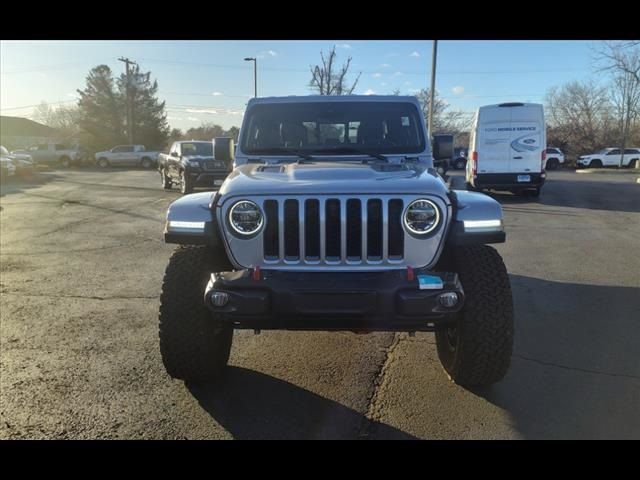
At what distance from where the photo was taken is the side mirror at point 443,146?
15.1 feet

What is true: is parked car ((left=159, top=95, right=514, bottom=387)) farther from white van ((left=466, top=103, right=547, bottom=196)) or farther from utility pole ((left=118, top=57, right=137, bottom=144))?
utility pole ((left=118, top=57, right=137, bottom=144))

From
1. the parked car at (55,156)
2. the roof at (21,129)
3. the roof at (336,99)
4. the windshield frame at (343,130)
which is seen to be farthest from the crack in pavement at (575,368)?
the roof at (21,129)

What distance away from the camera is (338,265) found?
9.74 feet

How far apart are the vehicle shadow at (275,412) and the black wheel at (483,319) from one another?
663 millimetres

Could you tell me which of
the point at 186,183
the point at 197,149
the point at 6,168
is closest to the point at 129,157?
the point at 6,168

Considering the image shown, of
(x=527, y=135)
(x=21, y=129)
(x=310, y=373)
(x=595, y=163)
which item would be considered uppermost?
(x=21, y=129)

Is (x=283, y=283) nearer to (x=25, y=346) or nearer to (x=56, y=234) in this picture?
(x=25, y=346)

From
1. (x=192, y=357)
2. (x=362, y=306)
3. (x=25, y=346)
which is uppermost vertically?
(x=362, y=306)

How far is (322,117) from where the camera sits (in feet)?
14.5

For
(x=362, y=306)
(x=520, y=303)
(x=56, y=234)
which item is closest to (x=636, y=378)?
(x=520, y=303)

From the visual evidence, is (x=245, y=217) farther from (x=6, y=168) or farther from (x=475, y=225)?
(x=6, y=168)

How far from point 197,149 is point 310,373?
14.6 metres

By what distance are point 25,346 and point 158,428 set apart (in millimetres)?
2080

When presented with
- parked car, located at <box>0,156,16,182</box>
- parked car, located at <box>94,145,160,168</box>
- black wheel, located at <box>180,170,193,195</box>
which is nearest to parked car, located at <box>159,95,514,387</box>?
black wheel, located at <box>180,170,193,195</box>
